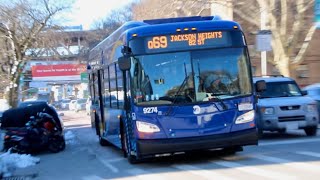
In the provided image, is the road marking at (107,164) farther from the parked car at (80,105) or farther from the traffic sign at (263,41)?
the parked car at (80,105)

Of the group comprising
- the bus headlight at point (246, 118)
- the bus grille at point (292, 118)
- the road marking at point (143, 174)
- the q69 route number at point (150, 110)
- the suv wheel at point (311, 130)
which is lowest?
the road marking at point (143, 174)

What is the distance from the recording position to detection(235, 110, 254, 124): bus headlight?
11255 millimetres

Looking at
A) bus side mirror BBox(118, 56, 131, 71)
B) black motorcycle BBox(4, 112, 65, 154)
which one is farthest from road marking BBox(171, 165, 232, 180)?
black motorcycle BBox(4, 112, 65, 154)

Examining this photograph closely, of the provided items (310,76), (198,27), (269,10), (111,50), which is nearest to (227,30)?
(198,27)

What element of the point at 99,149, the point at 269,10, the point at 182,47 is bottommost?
the point at 99,149

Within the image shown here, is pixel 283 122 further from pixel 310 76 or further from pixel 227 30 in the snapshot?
pixel 310 76

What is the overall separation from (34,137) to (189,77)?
7.56 meters

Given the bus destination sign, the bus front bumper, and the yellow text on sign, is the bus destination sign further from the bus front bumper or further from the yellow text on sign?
the bus front bumper

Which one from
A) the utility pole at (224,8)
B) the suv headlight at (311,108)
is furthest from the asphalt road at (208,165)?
the utility pole at (224,8)

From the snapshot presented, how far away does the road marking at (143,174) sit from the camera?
1019 cm

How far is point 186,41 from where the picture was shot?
37.2 ft

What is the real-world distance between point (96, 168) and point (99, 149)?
16.9 feet

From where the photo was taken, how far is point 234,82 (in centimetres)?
1127

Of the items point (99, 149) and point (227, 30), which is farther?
point (99, 149)
